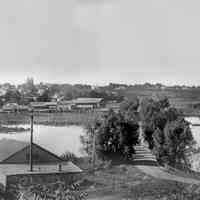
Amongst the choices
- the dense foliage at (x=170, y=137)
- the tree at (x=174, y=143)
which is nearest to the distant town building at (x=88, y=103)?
the dense foliage at (x=170, y=137)

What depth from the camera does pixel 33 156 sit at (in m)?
17.7

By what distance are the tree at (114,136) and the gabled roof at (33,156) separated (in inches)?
135

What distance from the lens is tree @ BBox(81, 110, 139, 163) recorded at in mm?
20609

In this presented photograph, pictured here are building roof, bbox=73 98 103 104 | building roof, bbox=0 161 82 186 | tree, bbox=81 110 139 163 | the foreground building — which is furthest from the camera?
building roof, bbox=73 98 103 104

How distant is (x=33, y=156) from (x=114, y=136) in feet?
16.3

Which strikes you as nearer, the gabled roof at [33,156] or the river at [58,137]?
the gabled roof at [33,156]

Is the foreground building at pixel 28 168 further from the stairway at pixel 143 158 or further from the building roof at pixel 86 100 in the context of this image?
the building roof at pixel 86 100

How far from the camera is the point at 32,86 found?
3344 cm

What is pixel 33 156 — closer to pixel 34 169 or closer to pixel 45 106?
pixel 34 169

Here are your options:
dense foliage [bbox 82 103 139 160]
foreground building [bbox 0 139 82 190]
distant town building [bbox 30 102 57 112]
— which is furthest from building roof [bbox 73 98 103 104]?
foreground building [bbox 0 139 82 190]

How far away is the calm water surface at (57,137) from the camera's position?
Answer: 25.8 meters

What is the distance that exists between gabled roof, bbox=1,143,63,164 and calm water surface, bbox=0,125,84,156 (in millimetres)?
6187

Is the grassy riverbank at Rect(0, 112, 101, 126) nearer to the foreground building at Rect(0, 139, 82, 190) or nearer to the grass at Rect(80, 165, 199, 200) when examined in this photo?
the foreground building at Rect(0, 139, 82, 190)

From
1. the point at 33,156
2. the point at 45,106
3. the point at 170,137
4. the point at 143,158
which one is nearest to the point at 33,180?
the point at 33,156
